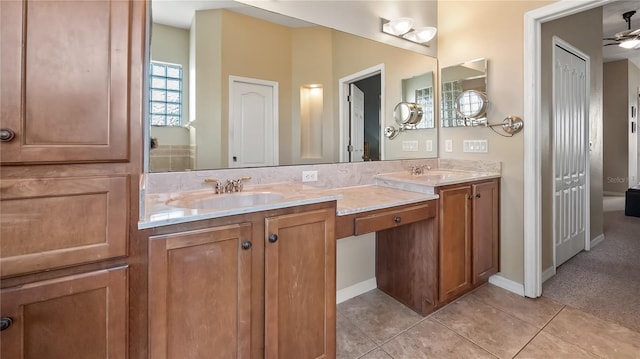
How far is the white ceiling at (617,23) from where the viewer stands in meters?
3.62

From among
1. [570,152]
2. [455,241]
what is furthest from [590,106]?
[455,241]

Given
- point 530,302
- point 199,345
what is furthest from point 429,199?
point 199,345

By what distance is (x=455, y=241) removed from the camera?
2.08 m

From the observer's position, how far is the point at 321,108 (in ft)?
7.08

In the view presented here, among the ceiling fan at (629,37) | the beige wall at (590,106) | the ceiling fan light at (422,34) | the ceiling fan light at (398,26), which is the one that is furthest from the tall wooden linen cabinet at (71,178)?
the ceiling fan at (629,37)

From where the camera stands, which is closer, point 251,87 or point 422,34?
point 251,87

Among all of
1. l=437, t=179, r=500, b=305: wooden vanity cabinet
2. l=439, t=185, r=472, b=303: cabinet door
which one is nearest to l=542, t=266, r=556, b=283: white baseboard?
l=437, t=179, r=500, b=305: wooden vanity cabinet

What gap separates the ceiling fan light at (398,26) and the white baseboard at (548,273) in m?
2.37

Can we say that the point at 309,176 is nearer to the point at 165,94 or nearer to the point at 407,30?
the point at 165,94

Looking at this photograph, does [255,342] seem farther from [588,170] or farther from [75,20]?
[588,170]

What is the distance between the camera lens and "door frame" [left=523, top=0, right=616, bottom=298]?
2160 millimetres

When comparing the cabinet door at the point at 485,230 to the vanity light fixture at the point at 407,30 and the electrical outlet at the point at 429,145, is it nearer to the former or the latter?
the electrical outlet at the point at 429,145

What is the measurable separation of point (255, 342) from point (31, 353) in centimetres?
70

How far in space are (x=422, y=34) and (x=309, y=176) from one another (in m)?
1.64
